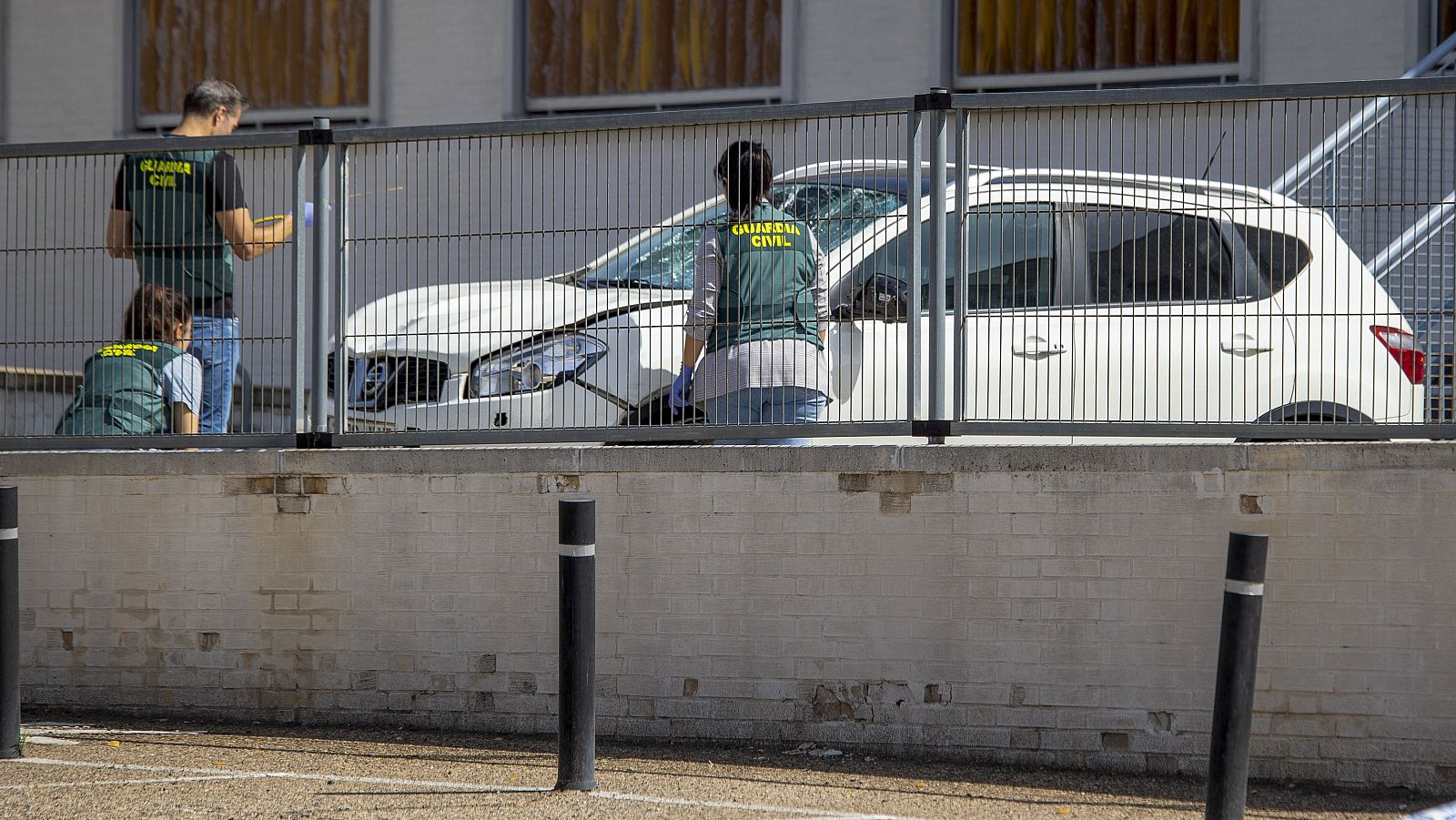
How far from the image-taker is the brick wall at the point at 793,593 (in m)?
5.70

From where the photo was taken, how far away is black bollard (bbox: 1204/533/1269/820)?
4.34m

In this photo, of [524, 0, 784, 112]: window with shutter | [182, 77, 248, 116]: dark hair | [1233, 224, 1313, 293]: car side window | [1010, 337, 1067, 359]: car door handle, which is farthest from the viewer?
[524, 0, 784, 112]: window with shutter

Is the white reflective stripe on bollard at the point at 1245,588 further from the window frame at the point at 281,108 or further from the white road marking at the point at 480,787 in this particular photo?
the window frame at the point at 281,108

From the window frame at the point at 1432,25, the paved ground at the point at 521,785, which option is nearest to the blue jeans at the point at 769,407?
the paved ground at the point at 521,785

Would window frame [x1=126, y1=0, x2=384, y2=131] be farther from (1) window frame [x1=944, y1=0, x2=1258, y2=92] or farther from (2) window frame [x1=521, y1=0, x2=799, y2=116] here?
(1) window frame [x1=944, y1=0, x2=1258, y2=92]

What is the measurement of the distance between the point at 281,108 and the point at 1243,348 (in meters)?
9.96

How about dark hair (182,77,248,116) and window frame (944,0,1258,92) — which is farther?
window frame (944,0,1258,92)

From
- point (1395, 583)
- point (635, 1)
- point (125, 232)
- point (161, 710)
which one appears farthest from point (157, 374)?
point (635, 1)

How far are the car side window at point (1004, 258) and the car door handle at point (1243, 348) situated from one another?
2.34 ft

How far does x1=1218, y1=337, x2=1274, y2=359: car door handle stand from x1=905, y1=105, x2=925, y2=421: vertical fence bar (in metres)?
1.20

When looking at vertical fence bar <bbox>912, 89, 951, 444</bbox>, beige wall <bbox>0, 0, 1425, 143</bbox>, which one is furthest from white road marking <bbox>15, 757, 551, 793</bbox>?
beige wall <bbox>0, 0, 1425, 143</bbox>

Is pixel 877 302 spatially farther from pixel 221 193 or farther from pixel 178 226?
pixel 178 226

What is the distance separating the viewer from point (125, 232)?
269 inches

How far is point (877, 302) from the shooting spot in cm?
623
